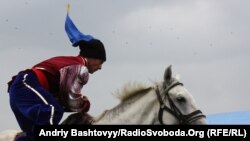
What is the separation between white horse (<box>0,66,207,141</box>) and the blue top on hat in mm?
911

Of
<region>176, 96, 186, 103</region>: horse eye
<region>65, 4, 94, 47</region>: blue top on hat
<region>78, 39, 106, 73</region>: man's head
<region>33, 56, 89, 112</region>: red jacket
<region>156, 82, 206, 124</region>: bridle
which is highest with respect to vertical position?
<region>65, 4, 94, 47</region>: blue top on hat

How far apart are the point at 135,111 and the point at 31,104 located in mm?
1396

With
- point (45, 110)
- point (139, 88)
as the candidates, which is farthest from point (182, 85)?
point (45, 110)

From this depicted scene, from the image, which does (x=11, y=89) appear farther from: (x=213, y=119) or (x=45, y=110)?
(x=213, y=119)

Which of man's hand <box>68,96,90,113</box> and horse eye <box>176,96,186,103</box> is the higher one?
horse eye <box>176,96,186,103</box>

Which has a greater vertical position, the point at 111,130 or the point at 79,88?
the point at 79,88

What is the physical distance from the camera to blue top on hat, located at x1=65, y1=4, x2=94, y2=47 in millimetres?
7605

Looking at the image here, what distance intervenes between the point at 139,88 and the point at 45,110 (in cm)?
149

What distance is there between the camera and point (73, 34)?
770cm

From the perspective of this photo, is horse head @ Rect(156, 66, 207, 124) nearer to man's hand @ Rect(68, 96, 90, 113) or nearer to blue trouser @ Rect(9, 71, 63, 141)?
man's hand @ Rect(68, 96, 90, 113)

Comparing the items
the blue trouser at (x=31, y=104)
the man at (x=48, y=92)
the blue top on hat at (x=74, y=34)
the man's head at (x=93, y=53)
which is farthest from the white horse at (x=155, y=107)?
the blue top on hat at (x=74, y=34)

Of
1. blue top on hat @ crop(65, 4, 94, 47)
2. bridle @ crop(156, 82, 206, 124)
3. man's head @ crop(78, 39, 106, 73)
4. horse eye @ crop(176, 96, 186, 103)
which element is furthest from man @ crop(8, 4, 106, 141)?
horse eye @ crop(176, 96, 186, 103)

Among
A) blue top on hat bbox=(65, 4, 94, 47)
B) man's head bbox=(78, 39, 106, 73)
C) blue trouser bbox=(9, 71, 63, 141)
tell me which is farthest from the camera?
blue top on hat bbox=(65, 4, 94, 47)

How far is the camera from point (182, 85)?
283 inches
